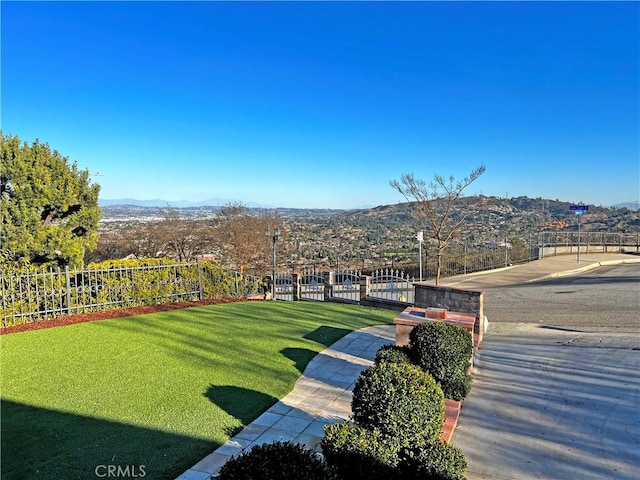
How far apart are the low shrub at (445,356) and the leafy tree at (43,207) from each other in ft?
30.2

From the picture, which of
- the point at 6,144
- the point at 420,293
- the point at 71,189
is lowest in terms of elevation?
the point at 420,293

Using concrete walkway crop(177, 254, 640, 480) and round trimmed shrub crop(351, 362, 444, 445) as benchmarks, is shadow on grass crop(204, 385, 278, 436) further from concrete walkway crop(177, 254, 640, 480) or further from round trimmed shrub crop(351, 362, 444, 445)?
round trimmed shrub crop(351, 362, 444, 445)

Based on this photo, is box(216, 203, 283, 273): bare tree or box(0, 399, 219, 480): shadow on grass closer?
box(0, 399, 219, 480): shadow on grass

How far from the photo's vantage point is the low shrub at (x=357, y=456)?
9.04ft

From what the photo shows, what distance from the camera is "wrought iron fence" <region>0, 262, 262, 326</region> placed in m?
8.52

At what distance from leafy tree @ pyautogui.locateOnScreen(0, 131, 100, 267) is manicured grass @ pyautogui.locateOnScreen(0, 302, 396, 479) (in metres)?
3.06

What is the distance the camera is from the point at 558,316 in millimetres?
9914

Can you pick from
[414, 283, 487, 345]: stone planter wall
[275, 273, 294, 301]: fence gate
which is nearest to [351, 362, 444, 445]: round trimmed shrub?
[414, 283, 487, 345]: stone planter wall

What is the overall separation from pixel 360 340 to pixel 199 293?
6.08m

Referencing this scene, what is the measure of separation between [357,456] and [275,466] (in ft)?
3.06

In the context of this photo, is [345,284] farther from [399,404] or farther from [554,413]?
[399,404]

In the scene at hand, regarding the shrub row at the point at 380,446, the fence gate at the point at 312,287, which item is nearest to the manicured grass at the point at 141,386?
the shrub row at the point at 380,446

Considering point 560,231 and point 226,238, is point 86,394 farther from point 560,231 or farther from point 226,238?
point 560,231

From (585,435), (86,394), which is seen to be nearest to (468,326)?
(585,435)
